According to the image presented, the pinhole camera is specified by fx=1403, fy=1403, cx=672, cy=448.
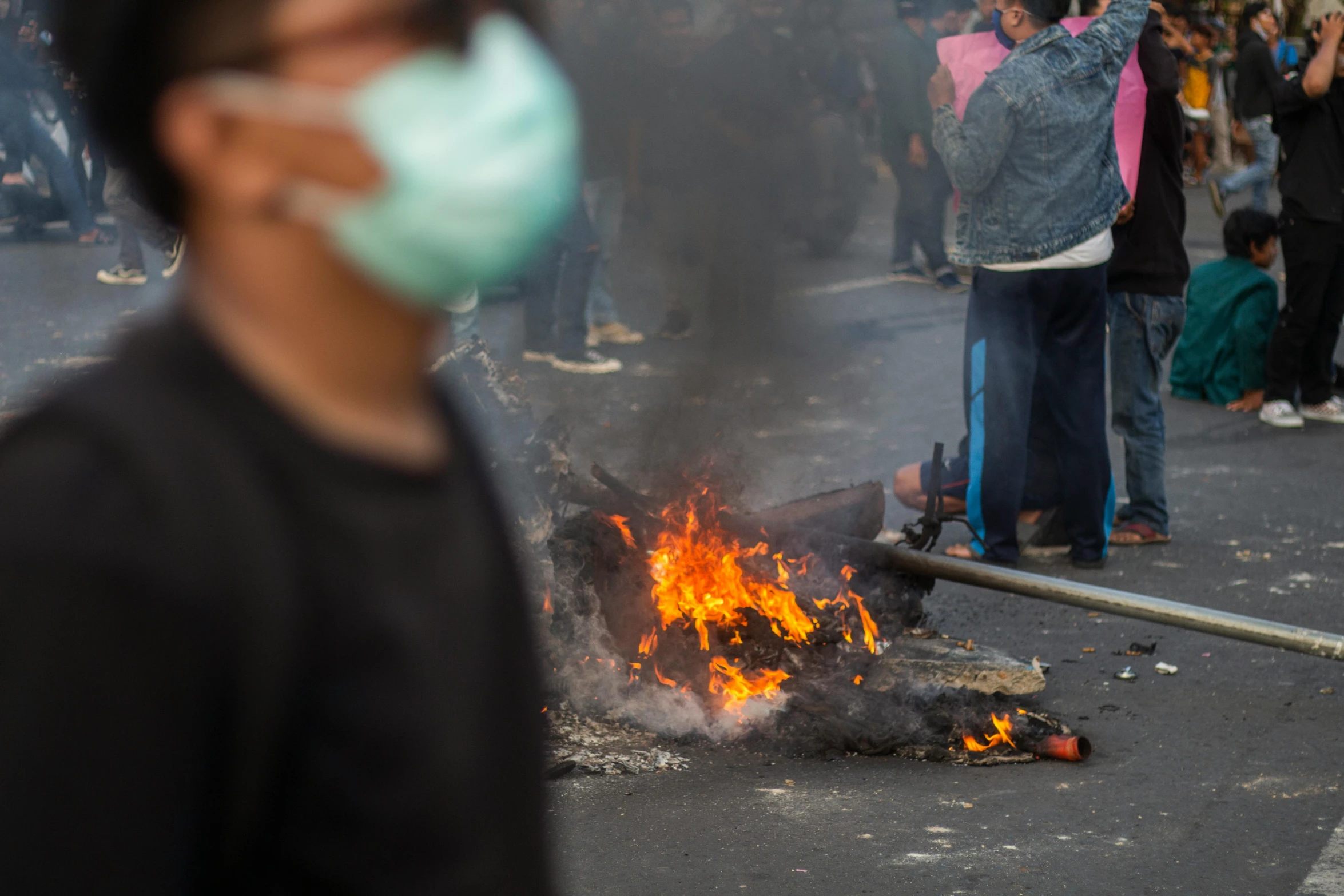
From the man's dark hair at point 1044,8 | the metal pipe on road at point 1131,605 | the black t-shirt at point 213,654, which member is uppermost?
the man's dark hair at point 1044,8

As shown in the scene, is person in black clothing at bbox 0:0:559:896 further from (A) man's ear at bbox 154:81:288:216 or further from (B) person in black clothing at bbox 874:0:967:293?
(B) person in black clothing at bbox 874:0:967:293

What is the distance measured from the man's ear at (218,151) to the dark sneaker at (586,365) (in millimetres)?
7410

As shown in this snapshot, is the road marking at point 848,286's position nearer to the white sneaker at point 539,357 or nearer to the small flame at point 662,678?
the white sneaker at point 539,357

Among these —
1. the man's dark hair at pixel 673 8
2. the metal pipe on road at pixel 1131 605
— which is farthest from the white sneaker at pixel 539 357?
the metal pipe on road at pixel 1131 605

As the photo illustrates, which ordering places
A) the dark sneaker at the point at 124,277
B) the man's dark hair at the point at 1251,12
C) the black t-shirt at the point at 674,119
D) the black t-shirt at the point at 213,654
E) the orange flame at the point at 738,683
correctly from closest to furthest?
the black t-shirt at the point at 213,654 < the orange flame at the point at 738,683 < the black t-shirt at the point at 674,119 < the dark sneaker at the point at 124,277 < the man's dark hair at the point at 1251,12

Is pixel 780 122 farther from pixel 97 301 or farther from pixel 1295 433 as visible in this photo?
pixel 97 301

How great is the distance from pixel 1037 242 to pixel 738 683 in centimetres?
201

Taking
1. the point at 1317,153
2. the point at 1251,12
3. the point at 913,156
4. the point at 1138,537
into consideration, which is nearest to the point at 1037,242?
the point at 1138,537

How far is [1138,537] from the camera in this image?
5520 mm

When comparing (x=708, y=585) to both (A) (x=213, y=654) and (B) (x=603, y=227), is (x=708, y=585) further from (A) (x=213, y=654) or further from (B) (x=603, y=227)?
(B) (x=603, y=227)

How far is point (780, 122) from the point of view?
6566 millimetres

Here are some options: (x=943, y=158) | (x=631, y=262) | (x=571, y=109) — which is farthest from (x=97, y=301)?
(x=571, y=109)

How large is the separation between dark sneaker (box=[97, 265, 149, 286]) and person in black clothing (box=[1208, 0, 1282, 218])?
314 inches

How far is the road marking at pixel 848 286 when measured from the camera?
10.4 m
